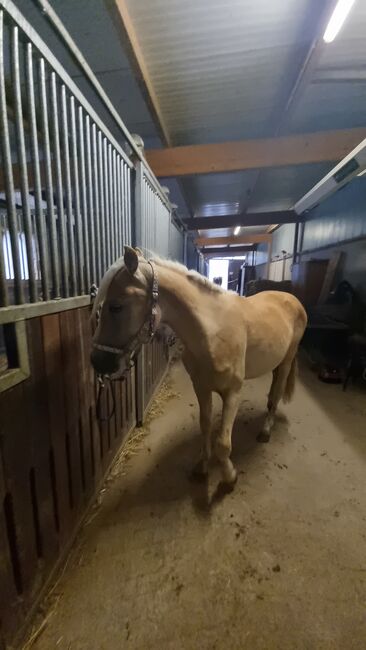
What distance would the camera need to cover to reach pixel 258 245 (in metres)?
12.5

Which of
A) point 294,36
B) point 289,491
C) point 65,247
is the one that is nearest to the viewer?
point 65,247

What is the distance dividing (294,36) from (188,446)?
310 centimetres

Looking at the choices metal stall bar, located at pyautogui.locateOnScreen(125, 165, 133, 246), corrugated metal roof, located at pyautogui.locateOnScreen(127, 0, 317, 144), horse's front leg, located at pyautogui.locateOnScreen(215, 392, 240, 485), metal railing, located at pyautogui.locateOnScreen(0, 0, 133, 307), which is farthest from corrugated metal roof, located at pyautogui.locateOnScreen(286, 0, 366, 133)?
horse's front leg, located at pyautogui.locateOnScreen(215, 392, 240, 485)

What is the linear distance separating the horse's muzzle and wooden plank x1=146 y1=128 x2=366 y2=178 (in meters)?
2.87

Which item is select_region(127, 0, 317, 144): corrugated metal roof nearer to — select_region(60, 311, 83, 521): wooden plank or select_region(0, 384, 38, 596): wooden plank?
select_region(60, 311, 83, 521): wooden plank

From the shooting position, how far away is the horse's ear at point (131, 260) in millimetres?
966

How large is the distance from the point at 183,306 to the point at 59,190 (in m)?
0.67

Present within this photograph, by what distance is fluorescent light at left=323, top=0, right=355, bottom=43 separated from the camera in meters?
1.54

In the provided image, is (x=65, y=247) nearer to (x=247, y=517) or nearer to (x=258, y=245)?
(x=247, y=517)

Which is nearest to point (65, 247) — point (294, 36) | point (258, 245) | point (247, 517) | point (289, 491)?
point (247, 517)

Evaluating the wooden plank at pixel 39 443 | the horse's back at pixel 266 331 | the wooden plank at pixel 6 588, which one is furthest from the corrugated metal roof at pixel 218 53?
the wooden plank at pixel 6 588

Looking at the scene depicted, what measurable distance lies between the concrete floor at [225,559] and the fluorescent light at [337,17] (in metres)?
2.78

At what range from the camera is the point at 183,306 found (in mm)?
1199

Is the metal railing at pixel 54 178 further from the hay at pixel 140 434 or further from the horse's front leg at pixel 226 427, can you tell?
the hay at pixel 140 434
